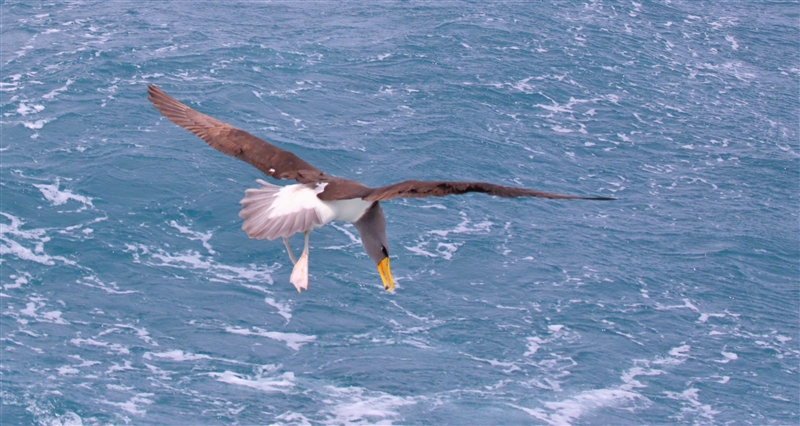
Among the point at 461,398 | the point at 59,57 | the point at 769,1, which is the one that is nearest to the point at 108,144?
the point at 59,57

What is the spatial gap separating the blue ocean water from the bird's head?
6.72m

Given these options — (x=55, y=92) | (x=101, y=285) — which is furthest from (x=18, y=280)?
(x=55, y=92)

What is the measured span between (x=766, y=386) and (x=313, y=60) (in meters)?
18.1

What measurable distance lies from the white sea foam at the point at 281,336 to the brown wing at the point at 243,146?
6.78 metres

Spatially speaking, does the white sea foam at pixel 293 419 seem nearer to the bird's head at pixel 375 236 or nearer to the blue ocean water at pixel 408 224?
the blue ocean water at pixel 408 224

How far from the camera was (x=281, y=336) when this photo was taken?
2289 centimetres

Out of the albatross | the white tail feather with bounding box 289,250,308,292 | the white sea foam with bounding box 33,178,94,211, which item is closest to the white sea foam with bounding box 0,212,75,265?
the white sea foam with bounding box 33,178,94,211

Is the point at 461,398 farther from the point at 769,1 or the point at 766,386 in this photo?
the point at 769,1

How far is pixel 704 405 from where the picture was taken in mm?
22484

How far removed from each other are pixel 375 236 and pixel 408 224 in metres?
12.3

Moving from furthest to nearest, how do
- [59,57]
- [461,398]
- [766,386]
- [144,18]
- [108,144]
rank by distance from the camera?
[144,18] → [59,57] → [108,144] → [766,386] → [461,398]

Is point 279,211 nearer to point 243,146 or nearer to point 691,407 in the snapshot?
point 243,146

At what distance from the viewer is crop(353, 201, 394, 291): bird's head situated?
14773mm

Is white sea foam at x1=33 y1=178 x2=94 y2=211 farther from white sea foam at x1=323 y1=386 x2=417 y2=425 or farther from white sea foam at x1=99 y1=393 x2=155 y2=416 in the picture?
white sea foam at x1=323 y1=386 x2=417 y2=425
